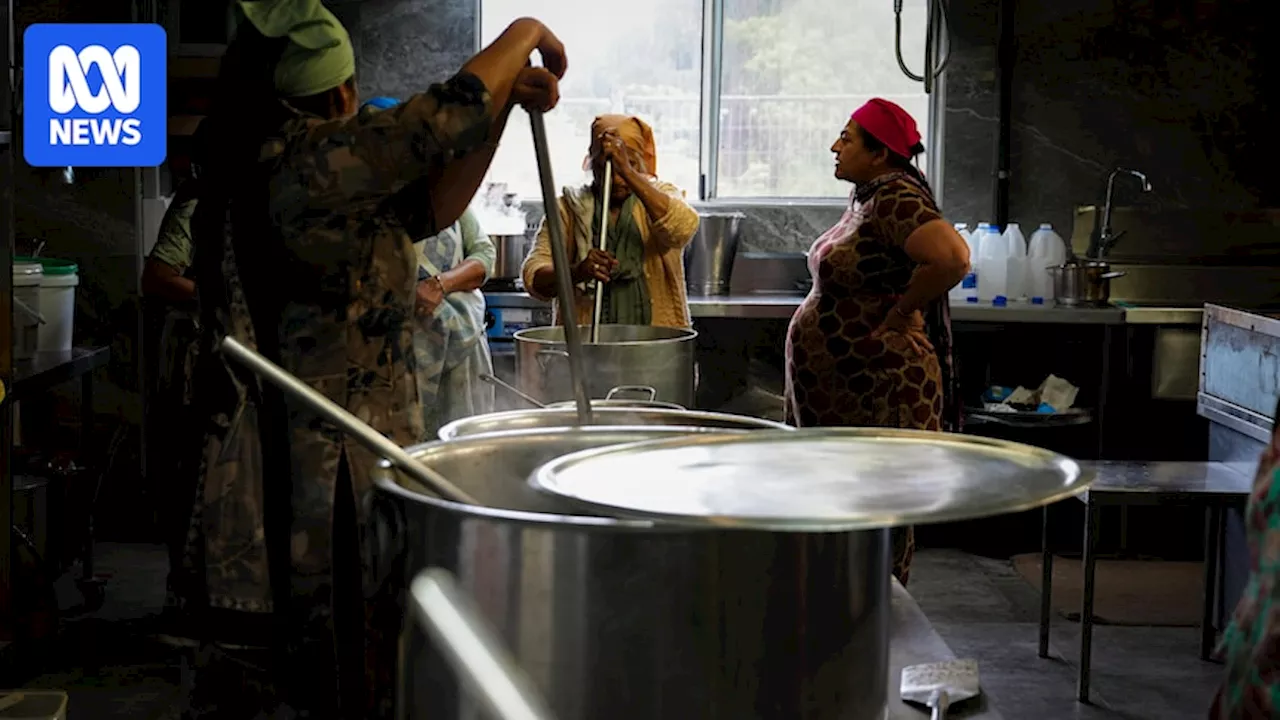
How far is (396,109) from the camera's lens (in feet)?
6.12

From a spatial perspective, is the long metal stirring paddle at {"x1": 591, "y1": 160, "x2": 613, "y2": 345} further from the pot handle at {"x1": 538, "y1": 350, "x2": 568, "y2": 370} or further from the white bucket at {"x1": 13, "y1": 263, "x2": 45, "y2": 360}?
the white bucket at {"x1": 13, "y1": 263, "x2": 45, "y2": 360}

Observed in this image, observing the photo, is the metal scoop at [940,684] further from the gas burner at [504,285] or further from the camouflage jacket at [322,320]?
the gas burner at [504,285]

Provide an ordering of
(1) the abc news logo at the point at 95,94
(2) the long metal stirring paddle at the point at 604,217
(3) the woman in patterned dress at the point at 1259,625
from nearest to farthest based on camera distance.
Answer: (3) the woman in patterned dress at the point at 1259,625, (2) the long metal stirring paddle at the point at 604,217, (1) the abc news logo at the point at 95,94

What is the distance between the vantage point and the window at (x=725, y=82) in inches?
257

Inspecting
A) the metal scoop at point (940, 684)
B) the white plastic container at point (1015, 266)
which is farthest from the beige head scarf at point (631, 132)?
the metal scoop at point (940, 684)

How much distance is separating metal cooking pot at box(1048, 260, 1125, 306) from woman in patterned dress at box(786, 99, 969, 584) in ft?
6.59

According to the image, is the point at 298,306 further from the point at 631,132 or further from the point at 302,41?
the point at 631,132

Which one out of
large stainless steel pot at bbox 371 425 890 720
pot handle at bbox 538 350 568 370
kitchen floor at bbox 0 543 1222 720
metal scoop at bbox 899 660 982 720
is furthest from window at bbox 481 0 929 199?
large stainless steel pot at bbox 371 425 890 720

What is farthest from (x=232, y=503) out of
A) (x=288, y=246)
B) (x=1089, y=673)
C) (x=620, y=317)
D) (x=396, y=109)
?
(x=1089, y=673)

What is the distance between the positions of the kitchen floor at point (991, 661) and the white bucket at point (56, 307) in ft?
3.11

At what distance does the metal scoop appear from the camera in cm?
159

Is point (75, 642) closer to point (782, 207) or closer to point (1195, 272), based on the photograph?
point (782, 207)

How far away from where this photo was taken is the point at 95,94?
238 inches

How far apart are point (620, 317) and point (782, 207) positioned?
2202mm
